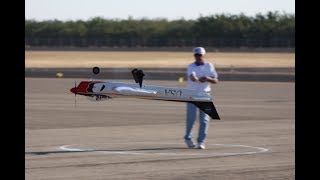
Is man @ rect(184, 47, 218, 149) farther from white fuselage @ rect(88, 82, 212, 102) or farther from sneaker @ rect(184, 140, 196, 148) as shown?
white fuselage @ rect(88, 82, 212, 102)

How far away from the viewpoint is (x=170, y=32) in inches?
5069

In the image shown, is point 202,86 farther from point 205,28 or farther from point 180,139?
point 205,28

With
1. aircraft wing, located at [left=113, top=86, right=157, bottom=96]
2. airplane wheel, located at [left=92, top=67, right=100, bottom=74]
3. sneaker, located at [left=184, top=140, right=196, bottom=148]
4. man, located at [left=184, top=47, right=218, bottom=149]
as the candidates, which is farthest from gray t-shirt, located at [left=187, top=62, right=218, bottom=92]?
airplane wheel, located at [left=92, top=67, right=100, bottom=74]

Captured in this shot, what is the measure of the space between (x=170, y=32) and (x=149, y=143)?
114259 mm

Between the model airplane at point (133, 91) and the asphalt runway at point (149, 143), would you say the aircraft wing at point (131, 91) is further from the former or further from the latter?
the asphalt runway at point (149, 143)

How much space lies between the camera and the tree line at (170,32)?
11075 centimetres

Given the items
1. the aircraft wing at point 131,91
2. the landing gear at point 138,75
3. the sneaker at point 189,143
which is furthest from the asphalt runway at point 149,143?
the landing gear at point 138,75

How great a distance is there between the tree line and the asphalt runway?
7886cm

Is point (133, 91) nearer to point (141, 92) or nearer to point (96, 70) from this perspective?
point (141, 92)

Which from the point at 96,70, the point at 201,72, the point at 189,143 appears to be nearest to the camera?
the point at 96,70

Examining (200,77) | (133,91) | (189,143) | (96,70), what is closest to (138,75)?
(133,91)
